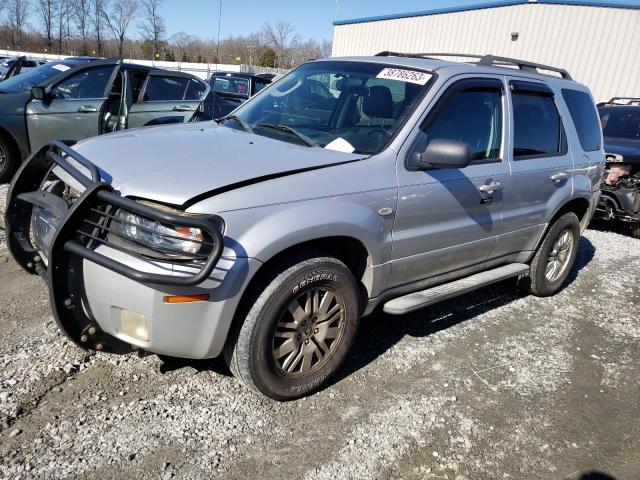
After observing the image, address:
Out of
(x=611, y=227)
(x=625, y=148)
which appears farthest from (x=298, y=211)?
(x=611, y=227)

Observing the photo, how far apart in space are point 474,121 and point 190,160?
208cm

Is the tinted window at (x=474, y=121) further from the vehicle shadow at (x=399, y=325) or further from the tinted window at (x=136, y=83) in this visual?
the tinted window at (x=136, y=83)

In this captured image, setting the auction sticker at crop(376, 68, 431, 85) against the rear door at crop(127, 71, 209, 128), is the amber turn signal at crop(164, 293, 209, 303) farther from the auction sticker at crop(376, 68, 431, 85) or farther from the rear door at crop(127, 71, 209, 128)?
the rear door at crop(127, 71, 209, 128)

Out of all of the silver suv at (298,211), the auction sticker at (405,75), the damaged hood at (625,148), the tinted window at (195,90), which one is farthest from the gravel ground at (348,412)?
the tinted window at (195,90)

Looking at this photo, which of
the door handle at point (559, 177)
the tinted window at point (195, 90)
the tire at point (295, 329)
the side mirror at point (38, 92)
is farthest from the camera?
the tinted window at point (195, 90)

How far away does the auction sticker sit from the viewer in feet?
11.3

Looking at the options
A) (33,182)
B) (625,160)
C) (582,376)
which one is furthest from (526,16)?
(33,182)

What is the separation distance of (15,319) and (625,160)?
7.76 metres

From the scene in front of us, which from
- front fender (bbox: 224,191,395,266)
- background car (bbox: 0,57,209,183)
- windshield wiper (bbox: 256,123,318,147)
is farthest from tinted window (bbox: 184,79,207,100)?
front fender (bbox: 224,191,395,266)

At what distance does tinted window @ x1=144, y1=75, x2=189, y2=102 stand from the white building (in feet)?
51.0

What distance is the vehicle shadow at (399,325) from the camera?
10.8ft

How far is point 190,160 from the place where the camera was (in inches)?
108

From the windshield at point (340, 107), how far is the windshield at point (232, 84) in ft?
34.9

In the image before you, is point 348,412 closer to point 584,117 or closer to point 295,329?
point 295,329
